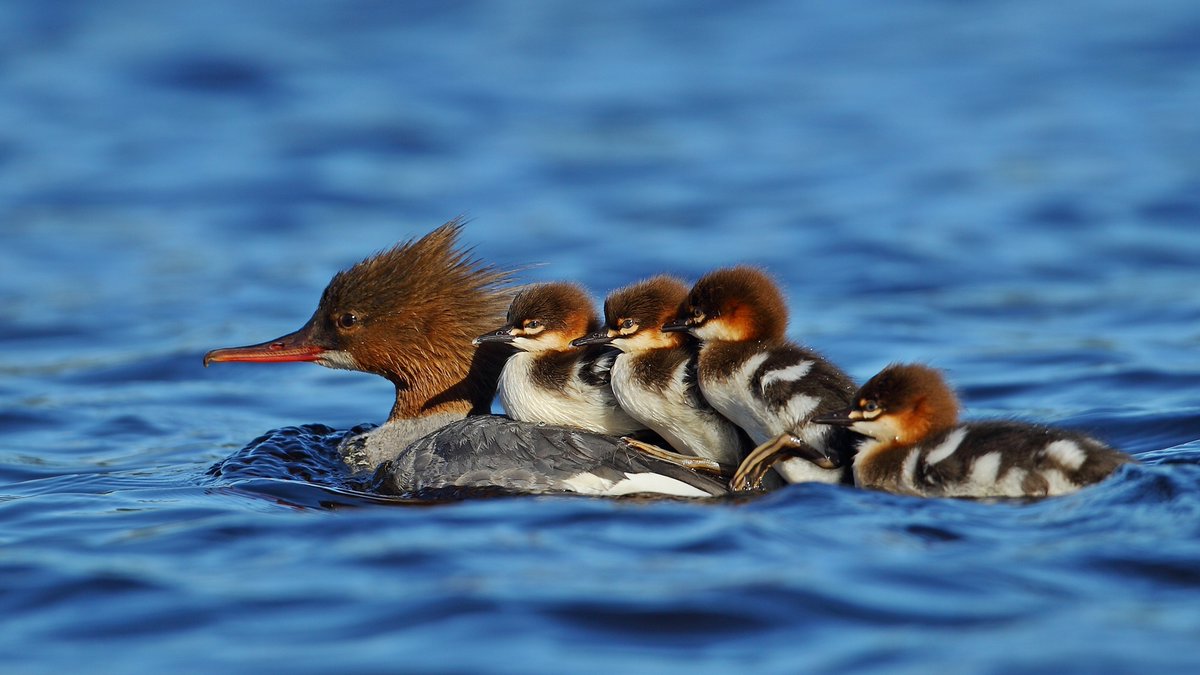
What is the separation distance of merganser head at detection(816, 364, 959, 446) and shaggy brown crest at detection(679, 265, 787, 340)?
522 millimetres

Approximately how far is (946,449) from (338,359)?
280cm

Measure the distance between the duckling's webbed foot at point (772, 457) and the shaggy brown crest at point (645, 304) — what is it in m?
0.64

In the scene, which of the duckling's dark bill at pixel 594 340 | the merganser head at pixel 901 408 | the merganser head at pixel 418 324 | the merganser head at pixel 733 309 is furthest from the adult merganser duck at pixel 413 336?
the merganser head at pixel 901 408

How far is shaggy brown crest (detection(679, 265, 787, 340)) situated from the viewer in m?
5.66

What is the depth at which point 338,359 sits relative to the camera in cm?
682

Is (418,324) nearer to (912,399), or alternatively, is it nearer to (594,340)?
(594,340)

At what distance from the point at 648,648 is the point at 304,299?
6.62m

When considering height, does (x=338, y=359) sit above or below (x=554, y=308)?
below

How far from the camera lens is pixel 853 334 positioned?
9.48 meters

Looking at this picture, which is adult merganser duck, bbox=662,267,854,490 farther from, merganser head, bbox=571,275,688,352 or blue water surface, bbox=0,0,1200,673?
blue water surface, bbox=0,0,1200,673

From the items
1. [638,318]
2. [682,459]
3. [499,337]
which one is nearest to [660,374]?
[638,318]

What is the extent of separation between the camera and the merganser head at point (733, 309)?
5660 millimetres

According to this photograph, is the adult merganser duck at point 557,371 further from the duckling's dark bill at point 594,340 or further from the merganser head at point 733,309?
the merganser head at point 733,309

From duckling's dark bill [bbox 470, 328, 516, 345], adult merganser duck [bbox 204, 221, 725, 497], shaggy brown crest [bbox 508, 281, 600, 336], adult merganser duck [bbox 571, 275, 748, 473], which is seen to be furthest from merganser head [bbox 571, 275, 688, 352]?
adult merganser duck [bbox 204, 221, 725, 497]
